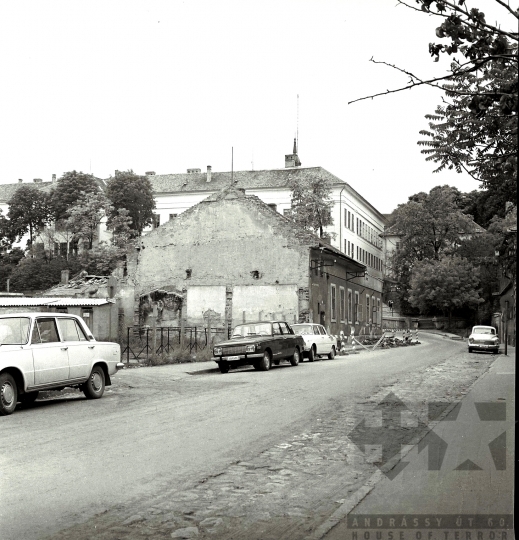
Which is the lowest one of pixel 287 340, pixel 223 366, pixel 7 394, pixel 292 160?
pixel 223 366

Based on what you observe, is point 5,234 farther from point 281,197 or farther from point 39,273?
point 281,197

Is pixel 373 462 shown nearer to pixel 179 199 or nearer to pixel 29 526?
pixel 29 526

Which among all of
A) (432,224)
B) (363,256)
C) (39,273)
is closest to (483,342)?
(432,224)

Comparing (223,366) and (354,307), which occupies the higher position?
(354,307)

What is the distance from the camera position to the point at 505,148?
10.6 metres

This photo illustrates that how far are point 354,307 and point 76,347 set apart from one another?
139ft

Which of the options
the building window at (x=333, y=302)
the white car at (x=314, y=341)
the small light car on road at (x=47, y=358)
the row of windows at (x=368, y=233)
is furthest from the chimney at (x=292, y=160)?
the small light car on road at (x=47, y=358)

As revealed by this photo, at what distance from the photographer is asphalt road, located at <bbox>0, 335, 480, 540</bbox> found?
6309 millimetres

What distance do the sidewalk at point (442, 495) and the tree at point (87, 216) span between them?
67543mm

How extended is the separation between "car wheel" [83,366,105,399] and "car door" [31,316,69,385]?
905 millimetres

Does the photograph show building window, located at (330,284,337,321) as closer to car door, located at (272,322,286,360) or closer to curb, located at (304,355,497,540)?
car door, located at (272,322,286,360)

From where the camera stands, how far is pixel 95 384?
1469 cm

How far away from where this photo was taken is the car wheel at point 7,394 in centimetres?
1209

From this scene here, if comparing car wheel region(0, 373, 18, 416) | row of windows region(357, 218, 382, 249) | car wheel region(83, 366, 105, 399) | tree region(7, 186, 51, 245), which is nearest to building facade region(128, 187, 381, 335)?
car wheel region(83, 366, 105, 399)
